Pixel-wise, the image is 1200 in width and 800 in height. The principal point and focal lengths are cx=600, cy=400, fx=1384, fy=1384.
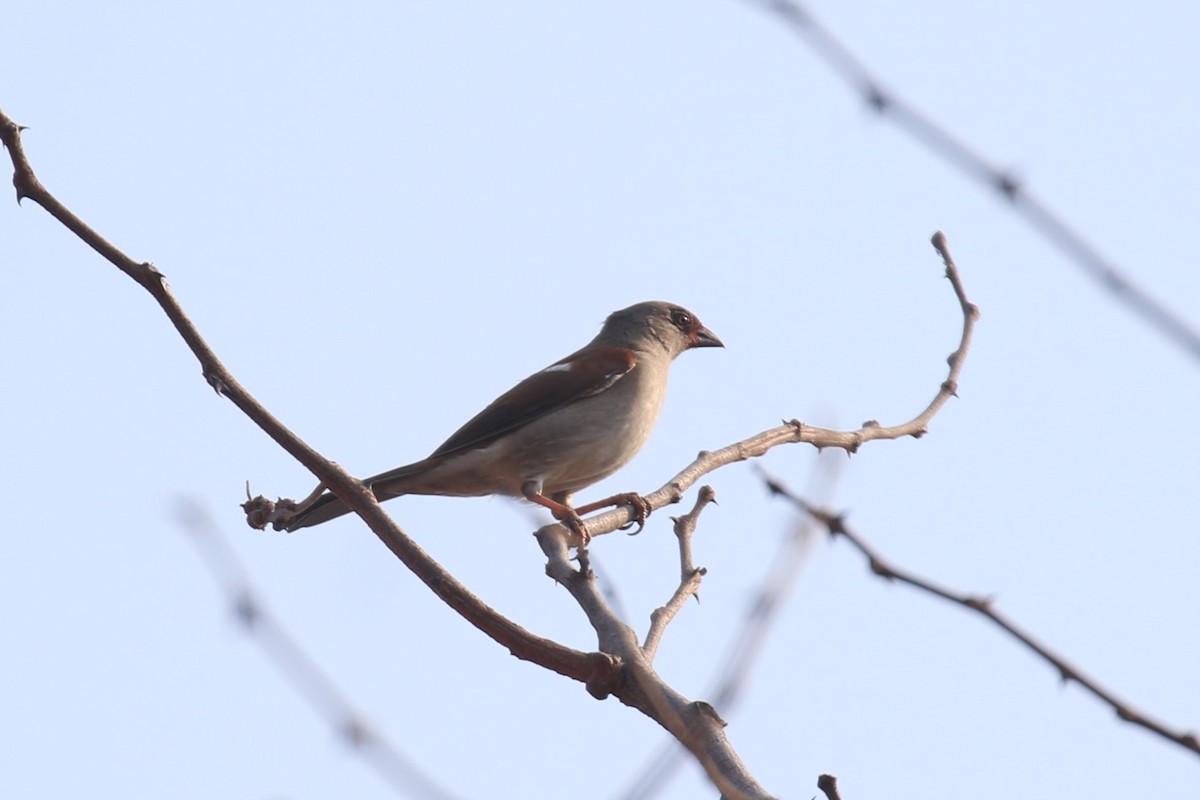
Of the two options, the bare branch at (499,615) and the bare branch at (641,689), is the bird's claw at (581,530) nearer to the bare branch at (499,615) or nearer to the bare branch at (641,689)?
the bare branch at (641,689)

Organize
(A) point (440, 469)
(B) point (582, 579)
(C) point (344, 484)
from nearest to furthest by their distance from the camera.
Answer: (C) point (344, 484) → (B) point (582, 579) → (A) point (440, 469)

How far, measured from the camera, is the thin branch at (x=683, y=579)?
4.59 m

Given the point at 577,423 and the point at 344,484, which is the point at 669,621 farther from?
the point at 577,423

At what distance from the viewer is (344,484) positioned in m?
3.67

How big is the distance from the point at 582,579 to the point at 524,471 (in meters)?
3.35

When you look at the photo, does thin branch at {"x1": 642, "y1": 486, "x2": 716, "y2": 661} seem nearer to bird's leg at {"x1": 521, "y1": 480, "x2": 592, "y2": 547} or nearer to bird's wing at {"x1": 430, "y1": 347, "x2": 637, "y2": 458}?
bird's leg at {"x1": 521, "y1": 480, "x2": 592, "y2": 547}

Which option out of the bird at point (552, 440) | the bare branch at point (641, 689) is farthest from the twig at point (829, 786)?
the bird at point (552, 440)

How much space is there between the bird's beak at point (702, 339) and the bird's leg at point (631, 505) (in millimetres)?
2518

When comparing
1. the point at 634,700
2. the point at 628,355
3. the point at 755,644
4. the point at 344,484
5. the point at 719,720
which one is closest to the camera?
the point at 755,644

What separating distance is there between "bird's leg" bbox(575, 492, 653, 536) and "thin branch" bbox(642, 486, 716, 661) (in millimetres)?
405

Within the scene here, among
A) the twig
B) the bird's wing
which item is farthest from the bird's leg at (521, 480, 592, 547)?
the twig

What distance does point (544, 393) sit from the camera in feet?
27.3

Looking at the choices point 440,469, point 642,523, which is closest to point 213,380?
point 642,523

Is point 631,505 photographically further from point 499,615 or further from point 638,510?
point 499,615
